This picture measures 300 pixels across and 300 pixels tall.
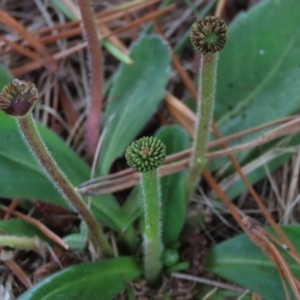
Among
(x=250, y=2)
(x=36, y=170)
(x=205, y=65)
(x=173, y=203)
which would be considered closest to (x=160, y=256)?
(x=173, y=203)

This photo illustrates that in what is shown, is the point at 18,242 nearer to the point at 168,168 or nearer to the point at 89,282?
the point at 89,282

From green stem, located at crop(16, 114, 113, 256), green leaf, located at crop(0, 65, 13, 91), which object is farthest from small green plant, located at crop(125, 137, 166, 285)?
green leaf, located at crop(0, 65, 13, 91)

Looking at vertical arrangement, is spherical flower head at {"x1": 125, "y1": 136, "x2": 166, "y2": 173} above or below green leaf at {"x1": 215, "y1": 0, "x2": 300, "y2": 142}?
below

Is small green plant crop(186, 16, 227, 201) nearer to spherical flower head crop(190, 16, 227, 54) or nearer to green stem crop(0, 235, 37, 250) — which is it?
spherical flower head crop(190, 16, 227, 54)

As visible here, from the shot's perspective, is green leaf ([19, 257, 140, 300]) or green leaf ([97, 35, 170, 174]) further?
green leaf ([97, 35, 170, 174])

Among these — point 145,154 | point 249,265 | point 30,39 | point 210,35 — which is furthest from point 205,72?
point 30,39

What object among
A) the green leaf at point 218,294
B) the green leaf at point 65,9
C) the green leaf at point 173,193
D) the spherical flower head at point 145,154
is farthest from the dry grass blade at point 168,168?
the green leaf at point 65,9
